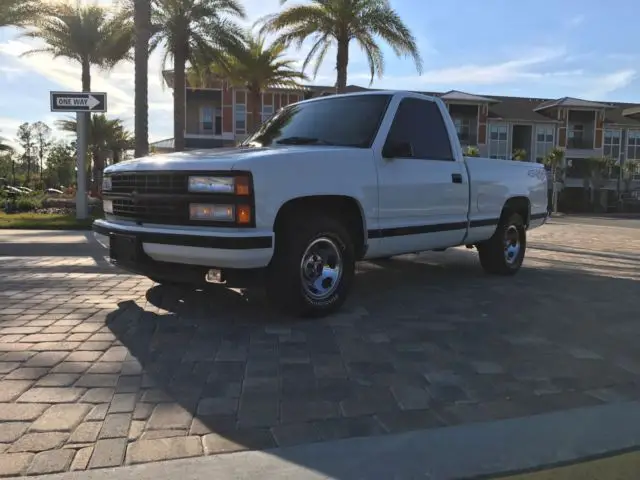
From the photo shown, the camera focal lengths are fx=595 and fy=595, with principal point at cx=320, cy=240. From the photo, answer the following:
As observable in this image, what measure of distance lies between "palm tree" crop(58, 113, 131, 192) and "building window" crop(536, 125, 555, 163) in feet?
116

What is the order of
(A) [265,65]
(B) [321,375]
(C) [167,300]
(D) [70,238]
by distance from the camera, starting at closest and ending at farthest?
(B) [321,375], (C) [167,300], (D) [70,238], (A) [265,65]

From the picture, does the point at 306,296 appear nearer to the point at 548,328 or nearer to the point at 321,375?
the point at 321,375

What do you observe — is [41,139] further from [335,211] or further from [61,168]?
[335,211]

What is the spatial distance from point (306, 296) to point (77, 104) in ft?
33.1

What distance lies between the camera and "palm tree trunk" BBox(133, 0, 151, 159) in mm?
15539

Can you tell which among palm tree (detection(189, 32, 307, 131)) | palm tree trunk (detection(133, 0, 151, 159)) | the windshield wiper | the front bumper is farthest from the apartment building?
the front bumper

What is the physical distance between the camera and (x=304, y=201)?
5137 mm

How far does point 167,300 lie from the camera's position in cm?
607

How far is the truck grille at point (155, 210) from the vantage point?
492 cm

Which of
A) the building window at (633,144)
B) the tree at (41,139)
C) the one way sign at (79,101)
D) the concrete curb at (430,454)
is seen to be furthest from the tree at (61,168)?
the concrete curb at (430,454)

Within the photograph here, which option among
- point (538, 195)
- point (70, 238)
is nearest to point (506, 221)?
point (538, 195)

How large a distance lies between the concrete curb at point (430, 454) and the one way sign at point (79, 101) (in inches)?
462

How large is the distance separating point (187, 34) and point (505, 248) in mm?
17883

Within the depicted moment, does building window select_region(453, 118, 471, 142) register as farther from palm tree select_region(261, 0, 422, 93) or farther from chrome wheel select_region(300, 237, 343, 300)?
chrome wheel select_region(300, 237, 343, 300)
